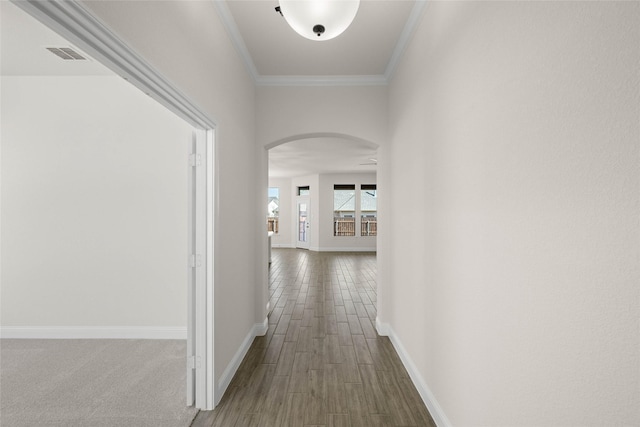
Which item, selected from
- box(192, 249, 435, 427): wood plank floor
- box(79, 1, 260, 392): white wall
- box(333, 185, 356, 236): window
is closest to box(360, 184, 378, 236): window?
box(333, 185, 356, 236): window

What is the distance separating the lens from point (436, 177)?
196 cm

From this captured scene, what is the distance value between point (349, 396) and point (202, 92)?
250cm

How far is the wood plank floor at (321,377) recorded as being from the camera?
198 centimetres

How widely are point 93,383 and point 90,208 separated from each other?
6.04 ft

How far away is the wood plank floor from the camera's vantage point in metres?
1.98

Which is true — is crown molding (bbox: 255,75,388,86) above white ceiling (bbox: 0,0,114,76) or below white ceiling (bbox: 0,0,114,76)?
above

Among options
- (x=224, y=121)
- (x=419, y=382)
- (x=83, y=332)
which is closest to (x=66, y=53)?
(x=224, y=121)

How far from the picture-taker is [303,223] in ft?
38.7

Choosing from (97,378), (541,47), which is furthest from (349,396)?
(541,47)

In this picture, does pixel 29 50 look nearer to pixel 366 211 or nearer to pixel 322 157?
pixel 322 157

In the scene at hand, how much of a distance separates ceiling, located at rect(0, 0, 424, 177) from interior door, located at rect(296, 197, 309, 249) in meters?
8.28

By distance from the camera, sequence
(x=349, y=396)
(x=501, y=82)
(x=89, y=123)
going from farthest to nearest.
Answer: (x=89, y=123), (x=349, y=396), (x=501, y=82)

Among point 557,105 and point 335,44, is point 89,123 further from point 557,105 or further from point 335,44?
point 557,105

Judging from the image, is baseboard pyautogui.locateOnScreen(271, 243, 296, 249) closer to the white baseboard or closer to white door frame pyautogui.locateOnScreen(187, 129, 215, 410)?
the white baseboard
